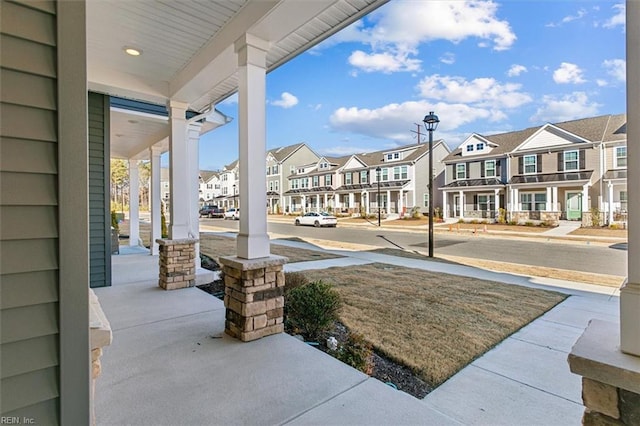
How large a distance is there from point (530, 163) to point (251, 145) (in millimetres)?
23614

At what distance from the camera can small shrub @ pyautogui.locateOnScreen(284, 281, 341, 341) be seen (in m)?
3.48

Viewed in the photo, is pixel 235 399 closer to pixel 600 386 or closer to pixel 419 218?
pixel 600 386

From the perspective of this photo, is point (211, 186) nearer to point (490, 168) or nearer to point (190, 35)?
point (490, 168)

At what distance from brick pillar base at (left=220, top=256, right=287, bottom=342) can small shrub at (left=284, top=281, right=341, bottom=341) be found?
202 mm

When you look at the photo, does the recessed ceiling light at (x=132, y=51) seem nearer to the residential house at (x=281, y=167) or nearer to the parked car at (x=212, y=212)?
the parked car at (x=212, y=212)

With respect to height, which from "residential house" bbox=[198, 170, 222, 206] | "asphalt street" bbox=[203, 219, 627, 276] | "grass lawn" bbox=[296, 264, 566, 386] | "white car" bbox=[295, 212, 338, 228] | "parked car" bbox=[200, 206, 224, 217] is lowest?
"asphalt street" bbox=[203, 219, 627, 276]

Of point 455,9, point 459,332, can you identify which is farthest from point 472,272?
point 455,9

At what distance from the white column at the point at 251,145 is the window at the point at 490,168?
2381 centimetres

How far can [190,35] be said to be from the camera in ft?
12.0

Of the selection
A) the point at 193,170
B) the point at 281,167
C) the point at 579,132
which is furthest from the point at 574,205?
the point at 281,167

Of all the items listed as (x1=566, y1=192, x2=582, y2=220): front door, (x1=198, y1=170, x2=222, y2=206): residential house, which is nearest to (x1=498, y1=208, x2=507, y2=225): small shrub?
(x1=566, y1=192, x2=582, y2=220): front door

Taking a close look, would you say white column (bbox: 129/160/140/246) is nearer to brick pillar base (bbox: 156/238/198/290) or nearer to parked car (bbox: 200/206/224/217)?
brick pillar base (bbox: 156/238/198/290)

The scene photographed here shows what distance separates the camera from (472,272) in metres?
7.09

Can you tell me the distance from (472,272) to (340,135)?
51017 millimetres
